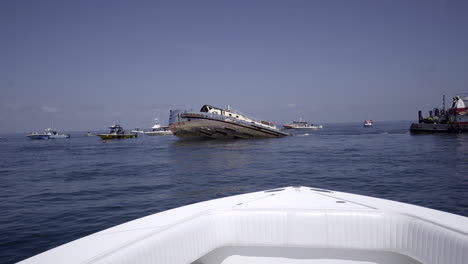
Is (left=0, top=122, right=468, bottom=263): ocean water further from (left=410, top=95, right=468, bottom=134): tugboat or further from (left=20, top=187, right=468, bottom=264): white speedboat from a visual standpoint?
(left=410, top=95, right=468, bottom=134): tugboat

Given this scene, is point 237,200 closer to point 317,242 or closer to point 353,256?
point 317,242

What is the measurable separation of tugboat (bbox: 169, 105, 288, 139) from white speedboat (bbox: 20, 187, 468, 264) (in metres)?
42.7

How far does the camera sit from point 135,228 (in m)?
3.12

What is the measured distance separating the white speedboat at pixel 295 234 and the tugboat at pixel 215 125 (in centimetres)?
4270

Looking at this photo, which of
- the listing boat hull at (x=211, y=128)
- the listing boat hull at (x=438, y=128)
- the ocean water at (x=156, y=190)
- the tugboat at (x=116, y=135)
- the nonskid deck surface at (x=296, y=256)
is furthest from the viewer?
the tugboat at (x=116, y=135)

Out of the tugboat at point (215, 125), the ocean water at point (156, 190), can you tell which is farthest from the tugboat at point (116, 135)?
the ocean water at point (156, 190)

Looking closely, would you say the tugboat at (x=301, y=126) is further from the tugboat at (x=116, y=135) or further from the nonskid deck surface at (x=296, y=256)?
the nonskid deck surface at (x=296, y=256)

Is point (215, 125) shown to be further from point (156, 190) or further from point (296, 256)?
point (296, 256)

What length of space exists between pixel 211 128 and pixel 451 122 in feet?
132

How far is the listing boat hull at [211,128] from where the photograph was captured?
46.4m

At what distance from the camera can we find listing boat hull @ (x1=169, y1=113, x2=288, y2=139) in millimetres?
46406

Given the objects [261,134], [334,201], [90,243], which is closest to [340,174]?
[334,201]


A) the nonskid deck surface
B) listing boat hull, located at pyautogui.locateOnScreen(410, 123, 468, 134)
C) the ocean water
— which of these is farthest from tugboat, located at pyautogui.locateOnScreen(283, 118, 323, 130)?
the nonskid deck surface

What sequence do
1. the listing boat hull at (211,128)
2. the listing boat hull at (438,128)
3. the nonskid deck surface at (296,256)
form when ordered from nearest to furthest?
1. the nonskid deck surface at (296,256)
2. the listing boat hull at (438,128)
3. the listing boat hull at (211,128)
